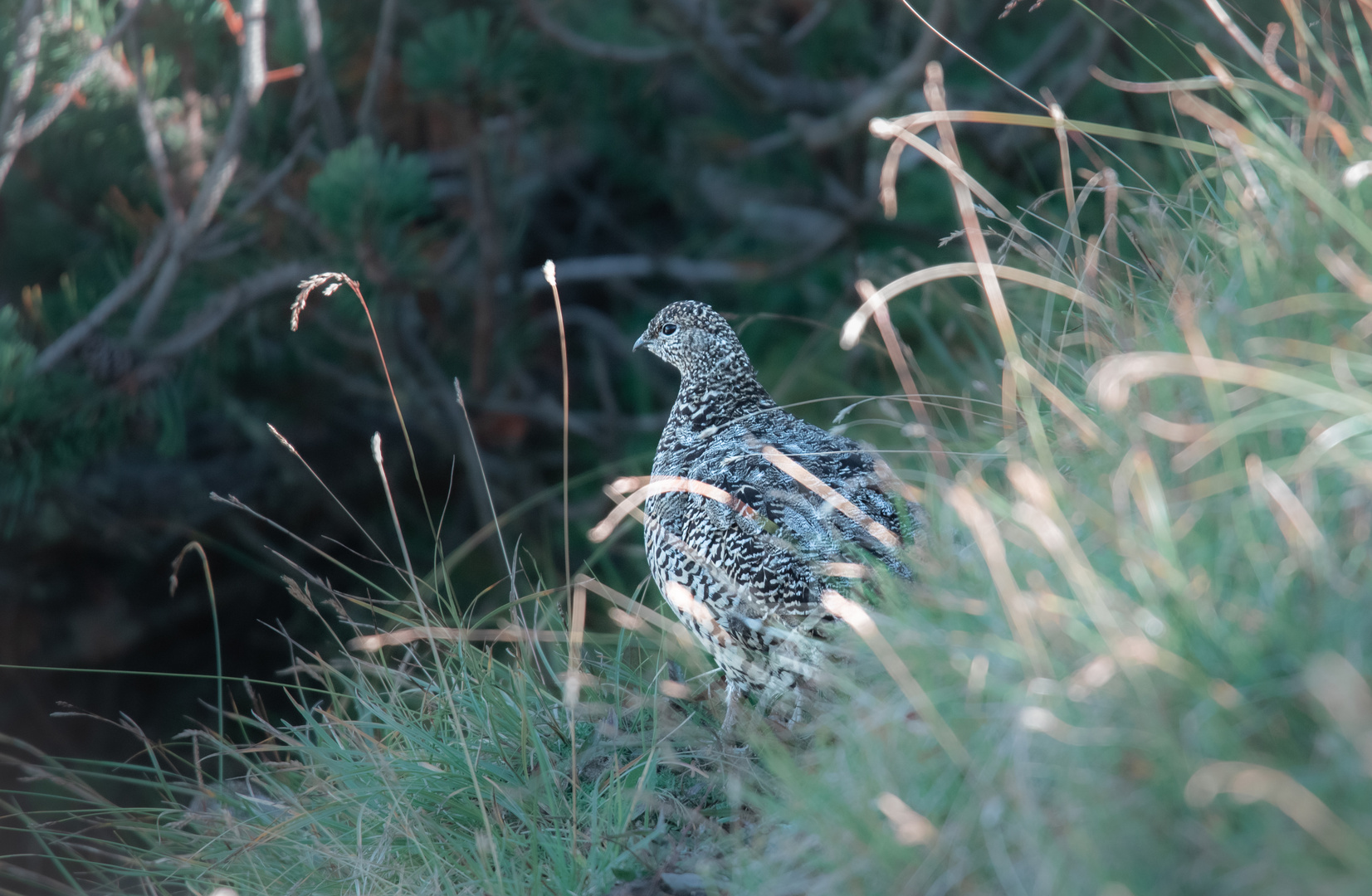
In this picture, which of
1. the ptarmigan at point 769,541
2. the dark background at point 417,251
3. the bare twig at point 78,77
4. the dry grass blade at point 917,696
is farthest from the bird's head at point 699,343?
the dry grass blade at point 917,696

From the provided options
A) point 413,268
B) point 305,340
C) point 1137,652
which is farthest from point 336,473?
point 1137,652

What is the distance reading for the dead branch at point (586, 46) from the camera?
14.9 feet

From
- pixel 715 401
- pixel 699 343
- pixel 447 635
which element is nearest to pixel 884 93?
pixel 699 343

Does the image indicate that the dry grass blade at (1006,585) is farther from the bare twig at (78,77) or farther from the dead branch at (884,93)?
the dead branch at (884,93)

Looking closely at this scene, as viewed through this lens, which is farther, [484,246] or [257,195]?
[484,246]

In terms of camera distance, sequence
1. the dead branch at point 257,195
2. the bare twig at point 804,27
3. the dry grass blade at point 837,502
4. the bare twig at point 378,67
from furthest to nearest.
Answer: the bare twig at point 804,27, the bare twig at point 378,67, the dead branch at point 257,195, the dry grass blade at point 837,502

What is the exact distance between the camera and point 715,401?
353cm

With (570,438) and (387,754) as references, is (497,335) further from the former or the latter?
(387,754)

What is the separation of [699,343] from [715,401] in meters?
0.22

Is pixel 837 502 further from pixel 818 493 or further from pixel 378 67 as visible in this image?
pixel 378 67

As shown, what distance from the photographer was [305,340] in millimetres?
5141

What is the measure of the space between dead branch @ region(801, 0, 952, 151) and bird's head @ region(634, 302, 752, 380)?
150 cm

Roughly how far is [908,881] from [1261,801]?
44 cm

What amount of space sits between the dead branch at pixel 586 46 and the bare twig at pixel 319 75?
861 millimetres
